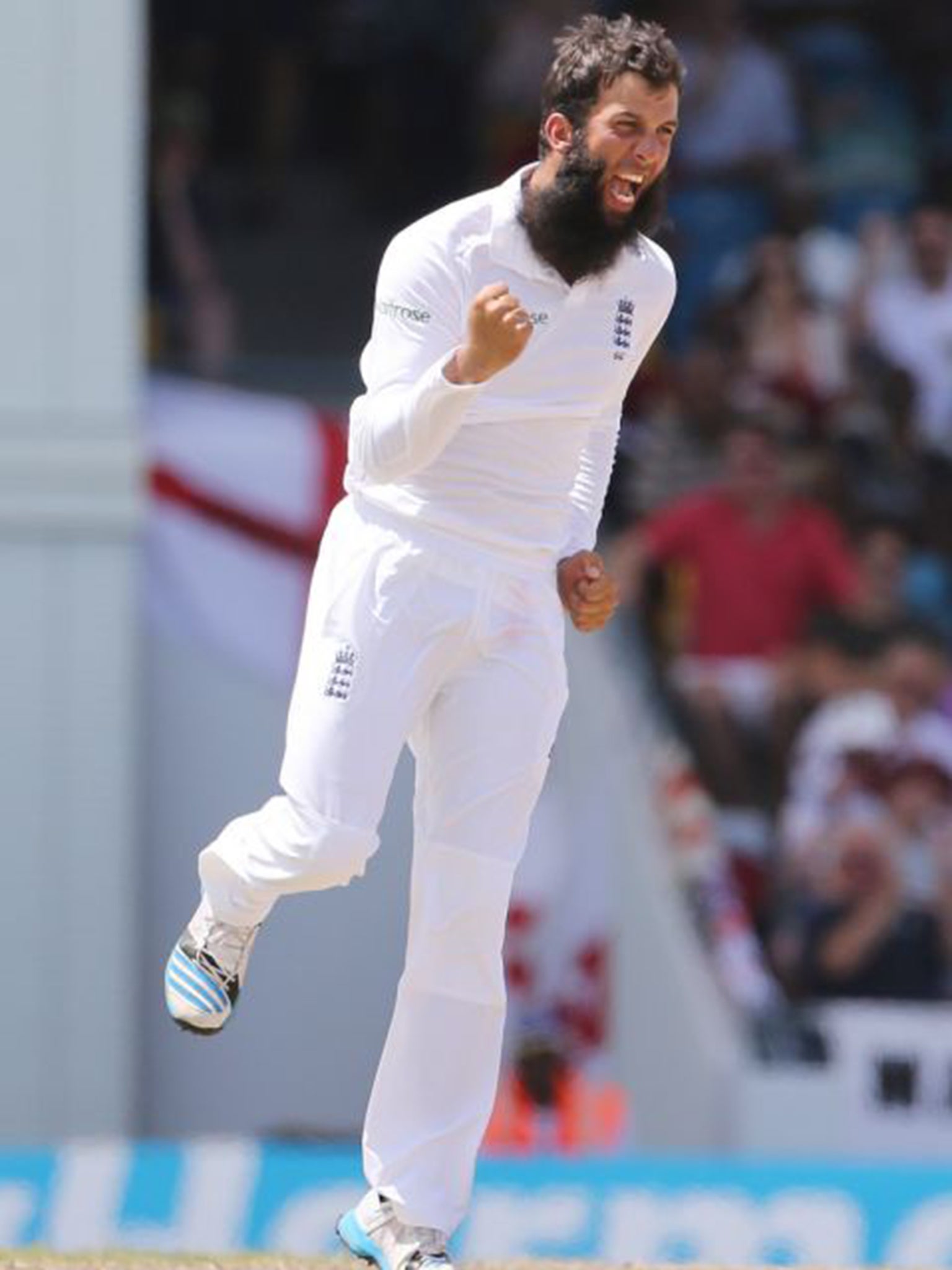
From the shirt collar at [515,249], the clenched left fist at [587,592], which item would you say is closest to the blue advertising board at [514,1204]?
the clenched left fist at [587,592]

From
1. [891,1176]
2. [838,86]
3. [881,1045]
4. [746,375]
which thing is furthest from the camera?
[838,86]

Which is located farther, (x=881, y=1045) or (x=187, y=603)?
(x=187, y=603)

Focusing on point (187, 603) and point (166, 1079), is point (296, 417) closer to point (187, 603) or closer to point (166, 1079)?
point (187, 603)

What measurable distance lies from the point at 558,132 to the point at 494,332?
510 millimetres

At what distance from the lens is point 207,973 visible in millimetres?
5582

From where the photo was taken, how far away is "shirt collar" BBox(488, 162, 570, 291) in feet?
17.9

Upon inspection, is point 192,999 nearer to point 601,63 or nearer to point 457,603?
point 457,603

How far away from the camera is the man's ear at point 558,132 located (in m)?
5.45

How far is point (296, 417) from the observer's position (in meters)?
Answer: 11.5

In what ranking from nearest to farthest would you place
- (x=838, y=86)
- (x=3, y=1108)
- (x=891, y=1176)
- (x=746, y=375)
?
(x=891, y=1176), (x=3, y=1108), (x=746, y=375), (x=838, y=86)

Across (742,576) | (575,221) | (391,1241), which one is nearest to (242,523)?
(742,576)

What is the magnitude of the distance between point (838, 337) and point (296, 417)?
204cm

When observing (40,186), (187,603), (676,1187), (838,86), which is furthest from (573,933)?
(838,86)

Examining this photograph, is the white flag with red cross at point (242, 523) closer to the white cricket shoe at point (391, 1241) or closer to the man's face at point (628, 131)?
the white cricket shoe at point (391, 1241)
